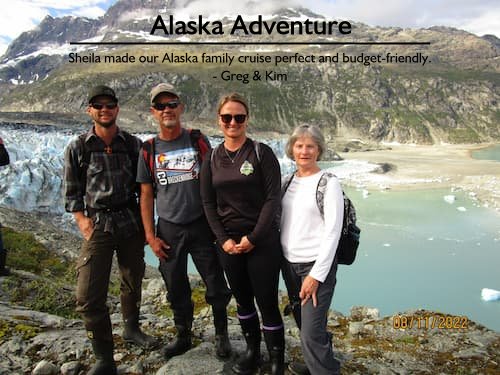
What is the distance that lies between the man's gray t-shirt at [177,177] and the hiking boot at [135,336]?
1.30 m

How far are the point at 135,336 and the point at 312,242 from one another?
213 centimetres

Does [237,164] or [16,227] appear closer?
[237,164]

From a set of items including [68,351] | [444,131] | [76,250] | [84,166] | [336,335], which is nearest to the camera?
[84,166]

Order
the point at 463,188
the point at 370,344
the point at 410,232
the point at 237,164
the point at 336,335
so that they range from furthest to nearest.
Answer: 1. the point at 463,188
2. the point at 410,232
3. the point at 336,335
4. the point at 370,344
5. the point at 237,164

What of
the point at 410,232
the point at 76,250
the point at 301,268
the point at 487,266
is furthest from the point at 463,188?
the point at 301,268

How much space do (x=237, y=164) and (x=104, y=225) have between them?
1321 mm

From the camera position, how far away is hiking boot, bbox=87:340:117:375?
3.10m

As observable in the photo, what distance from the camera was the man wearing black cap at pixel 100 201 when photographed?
10.2 feet

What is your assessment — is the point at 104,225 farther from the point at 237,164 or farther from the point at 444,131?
the point at 444,131

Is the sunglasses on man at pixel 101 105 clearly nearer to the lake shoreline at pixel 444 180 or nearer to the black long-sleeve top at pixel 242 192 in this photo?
the black long-sleeve top at pixel 242 192

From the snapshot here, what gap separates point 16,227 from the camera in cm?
1081

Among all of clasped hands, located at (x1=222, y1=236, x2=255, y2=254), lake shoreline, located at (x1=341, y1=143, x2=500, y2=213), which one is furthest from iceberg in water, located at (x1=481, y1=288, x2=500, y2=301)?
lake shoreline, located at (x1=341, y1=143, x2=500, y2=213)
